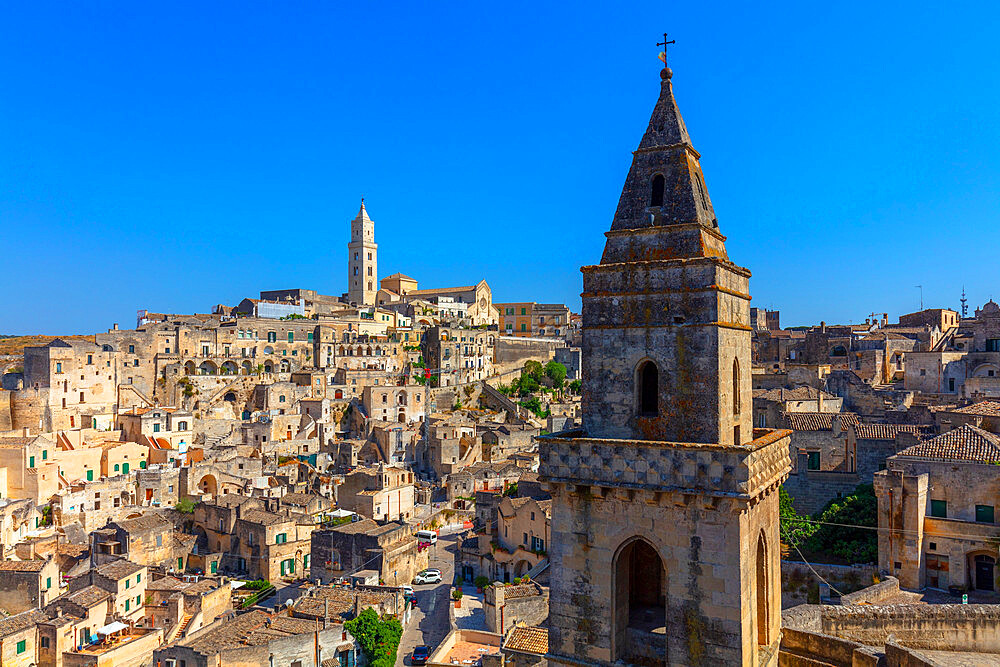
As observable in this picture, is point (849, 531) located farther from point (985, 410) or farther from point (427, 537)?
point (427, 537)

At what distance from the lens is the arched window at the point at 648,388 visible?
419 inches

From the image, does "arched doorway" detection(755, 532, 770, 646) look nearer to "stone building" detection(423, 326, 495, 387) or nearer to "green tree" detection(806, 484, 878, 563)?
"green tree" detection(806, 484, 878, 563)

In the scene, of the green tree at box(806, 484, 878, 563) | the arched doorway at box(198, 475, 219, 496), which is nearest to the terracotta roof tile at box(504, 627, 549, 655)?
the green tree at box(806, 484, 878, 563)

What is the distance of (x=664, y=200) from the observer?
1097 cm

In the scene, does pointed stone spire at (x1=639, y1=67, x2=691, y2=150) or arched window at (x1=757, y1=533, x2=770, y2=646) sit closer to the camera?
arched window at (x1=757, y1=533, x2=770, y2=646)

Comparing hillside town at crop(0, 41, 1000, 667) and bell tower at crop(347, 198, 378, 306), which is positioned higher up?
bell tower at crop(347, 198, 378, 306)

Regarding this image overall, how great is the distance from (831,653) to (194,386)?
59609 millimetres

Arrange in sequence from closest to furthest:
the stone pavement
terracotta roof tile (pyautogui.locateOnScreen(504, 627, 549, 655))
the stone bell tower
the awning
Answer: the stone bell tower, terracotta roof tile (pyautogui.locateOnScreen(504, 627, 549, 655)), the stone pavement, the awning

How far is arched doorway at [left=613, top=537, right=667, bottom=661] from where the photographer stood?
10445 millimetres

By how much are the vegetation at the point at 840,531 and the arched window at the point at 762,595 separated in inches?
658

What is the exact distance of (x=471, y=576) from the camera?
118 feet

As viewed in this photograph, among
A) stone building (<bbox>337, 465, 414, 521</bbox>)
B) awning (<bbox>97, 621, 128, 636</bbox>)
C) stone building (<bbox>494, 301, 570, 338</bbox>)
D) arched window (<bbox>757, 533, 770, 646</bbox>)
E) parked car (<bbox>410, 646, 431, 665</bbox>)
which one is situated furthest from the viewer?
stone building (<bbox>494, 301, 570, 338</bbox>)

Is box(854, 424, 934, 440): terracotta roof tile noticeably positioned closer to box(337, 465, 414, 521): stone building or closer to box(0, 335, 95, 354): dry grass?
box(337, 465, 414, 521): stone building

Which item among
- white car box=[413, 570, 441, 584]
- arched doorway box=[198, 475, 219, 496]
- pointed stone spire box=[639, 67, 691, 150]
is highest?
pointed stone spire box=[639, 67, 691, 150]
